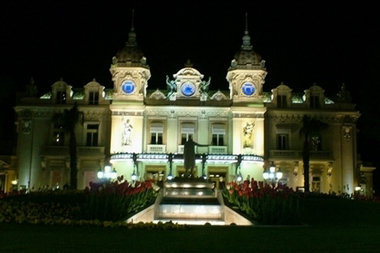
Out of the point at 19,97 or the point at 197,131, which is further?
the point at 19,97

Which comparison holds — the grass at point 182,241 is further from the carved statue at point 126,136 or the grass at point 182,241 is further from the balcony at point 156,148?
the balcony at point 156,148

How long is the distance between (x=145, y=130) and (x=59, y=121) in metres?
7.96

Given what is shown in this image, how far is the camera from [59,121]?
172 ft

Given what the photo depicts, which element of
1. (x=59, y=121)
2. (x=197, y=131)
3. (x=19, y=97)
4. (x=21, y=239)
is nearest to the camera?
(x=21, y=239)

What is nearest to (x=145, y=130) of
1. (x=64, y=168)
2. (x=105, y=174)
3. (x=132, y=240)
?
(x=64, y=168)

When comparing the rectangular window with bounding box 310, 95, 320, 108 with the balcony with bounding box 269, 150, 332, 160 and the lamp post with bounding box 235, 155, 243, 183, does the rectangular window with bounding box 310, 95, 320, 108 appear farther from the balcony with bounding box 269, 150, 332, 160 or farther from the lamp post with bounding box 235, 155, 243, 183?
the lamp post with bounding box 235, 155, 243, 183

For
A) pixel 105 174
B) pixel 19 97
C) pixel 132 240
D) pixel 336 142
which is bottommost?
pixel 132 240

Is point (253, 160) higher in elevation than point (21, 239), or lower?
higher

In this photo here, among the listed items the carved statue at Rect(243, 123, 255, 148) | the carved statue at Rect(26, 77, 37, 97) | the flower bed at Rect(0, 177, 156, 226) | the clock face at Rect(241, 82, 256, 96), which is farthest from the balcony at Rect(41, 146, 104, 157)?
the flower bed at Rect(0, 177, 156, 226)

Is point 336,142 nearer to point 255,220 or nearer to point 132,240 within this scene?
point 255,220

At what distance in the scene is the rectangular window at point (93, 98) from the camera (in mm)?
57059

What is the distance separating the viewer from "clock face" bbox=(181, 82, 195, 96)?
184 feet

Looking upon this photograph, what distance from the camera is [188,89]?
56.2m

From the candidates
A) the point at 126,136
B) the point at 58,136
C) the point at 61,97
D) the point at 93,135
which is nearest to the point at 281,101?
the point at 126,136
